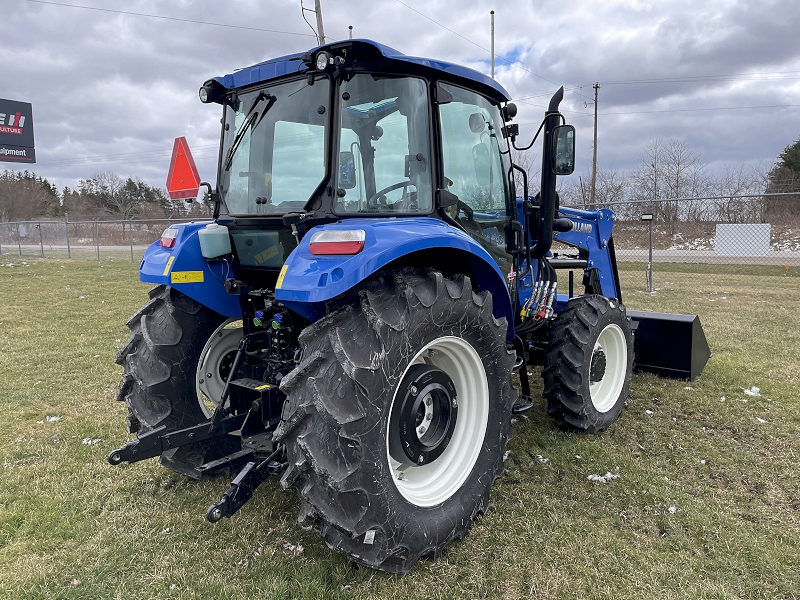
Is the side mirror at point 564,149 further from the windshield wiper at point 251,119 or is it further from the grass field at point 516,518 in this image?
the grass field at point 516,518

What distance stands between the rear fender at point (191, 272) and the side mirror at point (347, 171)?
3.45 feet

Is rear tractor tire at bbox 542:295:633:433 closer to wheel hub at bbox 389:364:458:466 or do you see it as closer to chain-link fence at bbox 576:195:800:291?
wheel hub at bbox 389:364:458:466

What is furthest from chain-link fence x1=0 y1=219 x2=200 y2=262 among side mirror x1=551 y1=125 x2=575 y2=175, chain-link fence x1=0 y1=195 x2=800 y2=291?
side mirror x1=551 y1=125 x2=575 y2=175

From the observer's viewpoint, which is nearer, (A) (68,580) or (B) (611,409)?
(A) (68,580)

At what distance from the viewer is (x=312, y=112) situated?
2.91 m

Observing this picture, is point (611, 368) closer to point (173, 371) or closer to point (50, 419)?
point (173, 371)

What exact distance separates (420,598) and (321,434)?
2.92 feet

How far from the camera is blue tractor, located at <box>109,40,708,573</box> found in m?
2.38

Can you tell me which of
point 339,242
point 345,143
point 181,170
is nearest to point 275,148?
point 345,143

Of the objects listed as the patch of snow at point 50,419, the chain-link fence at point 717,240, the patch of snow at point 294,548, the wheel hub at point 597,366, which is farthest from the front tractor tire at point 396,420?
the chain-link fence at point 717,240

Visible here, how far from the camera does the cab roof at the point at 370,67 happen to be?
272 centimetres

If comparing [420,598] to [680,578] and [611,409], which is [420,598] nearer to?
[680,578]

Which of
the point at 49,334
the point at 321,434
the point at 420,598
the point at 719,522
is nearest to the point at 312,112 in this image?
the point at 321,434

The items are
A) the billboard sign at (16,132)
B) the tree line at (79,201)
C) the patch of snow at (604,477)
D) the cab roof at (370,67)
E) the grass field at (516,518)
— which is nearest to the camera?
the grass field at (516,518)
